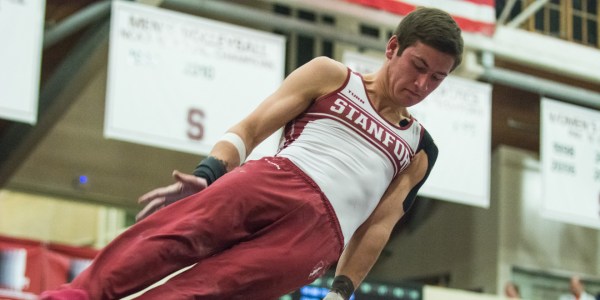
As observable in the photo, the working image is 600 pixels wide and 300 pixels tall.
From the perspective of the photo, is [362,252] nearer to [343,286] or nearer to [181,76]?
[343,286]

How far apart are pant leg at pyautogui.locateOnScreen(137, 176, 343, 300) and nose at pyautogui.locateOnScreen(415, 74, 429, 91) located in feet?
1.95

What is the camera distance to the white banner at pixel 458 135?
36.1 ft

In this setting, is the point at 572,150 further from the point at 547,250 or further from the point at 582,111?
the point at 547,250

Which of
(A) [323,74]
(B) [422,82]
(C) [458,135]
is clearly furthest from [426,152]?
(C) [458,135]

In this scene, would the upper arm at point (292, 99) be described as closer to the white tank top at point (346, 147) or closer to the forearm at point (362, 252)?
the white tank top at point (346, 147)

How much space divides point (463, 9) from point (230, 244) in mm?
7761

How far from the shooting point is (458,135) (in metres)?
11.2

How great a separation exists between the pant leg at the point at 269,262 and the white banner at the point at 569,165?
26.7ft

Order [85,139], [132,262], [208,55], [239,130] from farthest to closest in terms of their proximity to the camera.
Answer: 1. [85,139]
2. [208,55]
3. [239,130]
4. [132,262]

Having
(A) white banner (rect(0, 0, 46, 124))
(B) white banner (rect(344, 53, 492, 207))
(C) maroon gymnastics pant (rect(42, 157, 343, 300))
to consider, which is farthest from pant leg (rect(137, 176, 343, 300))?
(B) white banner (rect(344, 53, 492, 207))

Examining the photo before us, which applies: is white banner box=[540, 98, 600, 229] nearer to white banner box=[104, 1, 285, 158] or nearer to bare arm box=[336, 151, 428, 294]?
white banner box=[104, 1, 285, 158]

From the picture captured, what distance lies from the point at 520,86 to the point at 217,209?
9687 millimetres

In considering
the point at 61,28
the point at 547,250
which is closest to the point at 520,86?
the point at 547,250

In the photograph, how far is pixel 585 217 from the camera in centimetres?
1177
